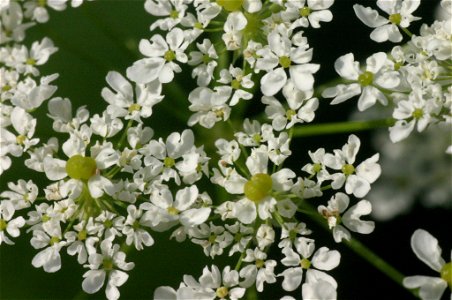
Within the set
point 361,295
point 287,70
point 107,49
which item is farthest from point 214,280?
point 107,49

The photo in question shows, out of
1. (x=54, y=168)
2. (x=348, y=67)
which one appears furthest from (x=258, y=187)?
(x=54, y=168)

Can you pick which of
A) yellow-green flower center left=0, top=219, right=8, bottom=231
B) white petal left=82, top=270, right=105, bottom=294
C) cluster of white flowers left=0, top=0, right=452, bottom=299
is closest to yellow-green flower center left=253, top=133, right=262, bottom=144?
cluster of white flowers left=0, top=0, right=452, bottom=299

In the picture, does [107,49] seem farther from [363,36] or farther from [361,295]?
[361,295]

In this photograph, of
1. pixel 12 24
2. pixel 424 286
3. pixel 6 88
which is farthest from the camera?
pixel 12 24

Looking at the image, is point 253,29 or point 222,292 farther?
point 253,29

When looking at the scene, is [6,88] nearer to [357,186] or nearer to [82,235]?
[82,235]

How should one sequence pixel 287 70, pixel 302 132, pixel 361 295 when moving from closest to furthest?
pixel 287 70 < pixel 302 132 < pixel 361 295

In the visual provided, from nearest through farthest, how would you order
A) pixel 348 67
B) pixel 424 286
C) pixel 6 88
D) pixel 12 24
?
pixel 424 286 < pixel 348 67 < pixel 6 88 < pixel 12 24
